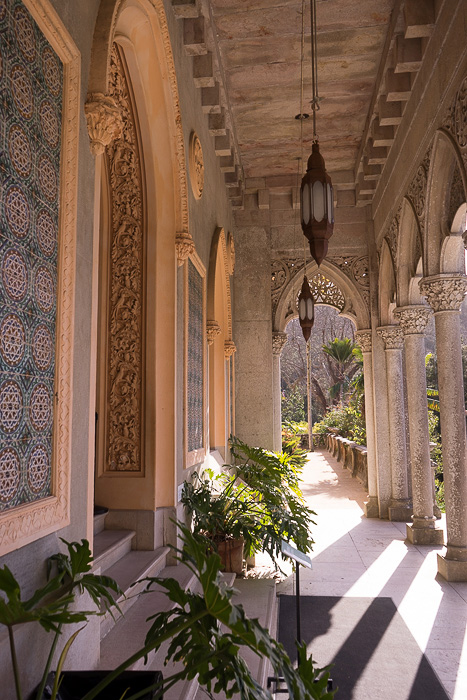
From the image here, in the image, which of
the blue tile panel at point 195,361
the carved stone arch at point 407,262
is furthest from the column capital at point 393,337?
the blue tile panel at point 195,361

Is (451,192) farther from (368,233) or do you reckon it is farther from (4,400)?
(4,400)

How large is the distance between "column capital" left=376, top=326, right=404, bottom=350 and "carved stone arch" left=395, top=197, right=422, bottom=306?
1.14m

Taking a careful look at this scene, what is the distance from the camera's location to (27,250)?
5.85 feet

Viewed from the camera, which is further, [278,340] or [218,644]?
[278,340]

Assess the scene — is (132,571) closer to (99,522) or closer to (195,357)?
(99,522)

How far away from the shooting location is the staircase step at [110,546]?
304 cm

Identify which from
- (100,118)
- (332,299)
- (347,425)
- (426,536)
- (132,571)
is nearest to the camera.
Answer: (100,118)

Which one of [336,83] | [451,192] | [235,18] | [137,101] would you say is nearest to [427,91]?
[451,192]

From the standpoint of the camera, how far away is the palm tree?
23438 mm

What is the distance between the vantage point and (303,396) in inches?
1155

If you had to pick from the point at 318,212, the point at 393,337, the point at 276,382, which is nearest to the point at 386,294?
the point at 393,337

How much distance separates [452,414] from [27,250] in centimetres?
464

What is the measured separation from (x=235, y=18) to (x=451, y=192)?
2731 mm

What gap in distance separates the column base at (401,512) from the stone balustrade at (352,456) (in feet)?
10.1
